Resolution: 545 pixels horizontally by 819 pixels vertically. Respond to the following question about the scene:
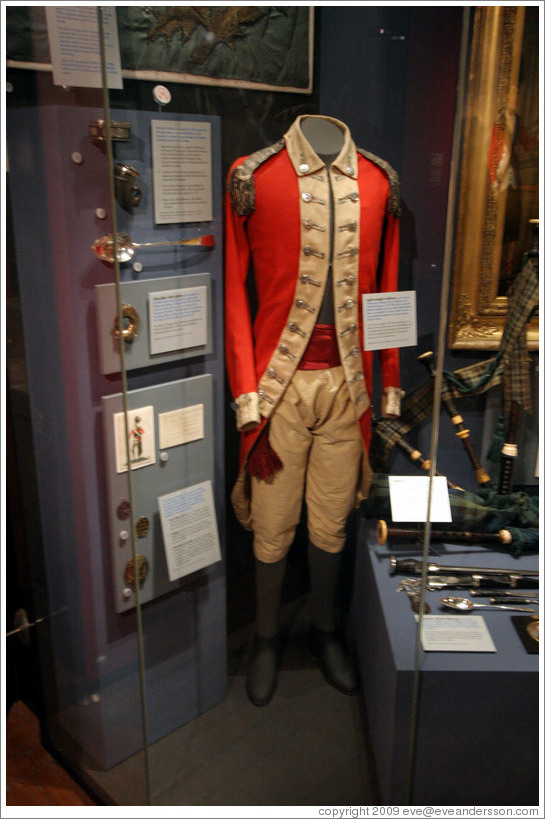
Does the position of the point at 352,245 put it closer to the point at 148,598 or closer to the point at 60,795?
the point at 148,598

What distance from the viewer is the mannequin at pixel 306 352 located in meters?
1.58

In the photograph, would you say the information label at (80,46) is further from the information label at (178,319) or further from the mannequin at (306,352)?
the information label at (178,319)

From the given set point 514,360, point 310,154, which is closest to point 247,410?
Answer: point 310,154

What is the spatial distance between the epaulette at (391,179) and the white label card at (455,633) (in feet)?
3.13

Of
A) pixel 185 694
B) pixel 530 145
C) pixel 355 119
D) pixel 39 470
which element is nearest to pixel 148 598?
pixel 185 694

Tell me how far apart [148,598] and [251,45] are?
4.12 feet

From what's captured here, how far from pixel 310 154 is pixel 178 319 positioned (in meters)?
0.45

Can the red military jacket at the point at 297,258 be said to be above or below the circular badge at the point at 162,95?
below

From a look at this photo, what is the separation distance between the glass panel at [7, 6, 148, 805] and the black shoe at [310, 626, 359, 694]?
1.58 ft

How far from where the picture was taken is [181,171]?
154 cm

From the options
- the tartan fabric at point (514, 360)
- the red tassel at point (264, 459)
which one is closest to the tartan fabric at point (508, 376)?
the tartan fabric at point (514, 360)

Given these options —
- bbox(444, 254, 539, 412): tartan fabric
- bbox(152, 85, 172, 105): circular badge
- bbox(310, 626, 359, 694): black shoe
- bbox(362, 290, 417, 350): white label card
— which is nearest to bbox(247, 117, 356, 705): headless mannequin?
bbox(310, 626, 359, 694): black shoe

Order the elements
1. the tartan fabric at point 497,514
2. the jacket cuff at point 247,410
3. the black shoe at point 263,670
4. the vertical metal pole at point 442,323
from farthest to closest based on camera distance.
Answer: the tartan fabric at point 497,514, the black shoe at point 263,670, the jacket cuff at point 247,410, the vertical metal pole at point 442,323

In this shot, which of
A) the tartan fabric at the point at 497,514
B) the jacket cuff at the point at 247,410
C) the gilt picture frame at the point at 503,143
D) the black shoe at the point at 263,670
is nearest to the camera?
the gilt picture frame at the point at 503,143
